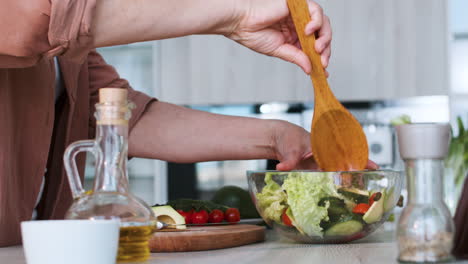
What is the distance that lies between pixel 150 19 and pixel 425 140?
423 millimetres

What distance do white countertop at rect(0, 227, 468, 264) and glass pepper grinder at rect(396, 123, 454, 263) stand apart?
0.24 ft

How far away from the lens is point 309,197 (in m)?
0.91

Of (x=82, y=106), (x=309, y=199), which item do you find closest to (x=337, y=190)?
(x=309, y=199)

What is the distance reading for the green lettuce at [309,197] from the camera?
0.91 m

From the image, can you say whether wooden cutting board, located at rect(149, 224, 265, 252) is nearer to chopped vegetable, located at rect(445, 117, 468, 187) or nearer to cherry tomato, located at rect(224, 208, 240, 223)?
cherry tomato, located at rect(224, 208, 240, 223)

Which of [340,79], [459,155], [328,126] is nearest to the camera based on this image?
[328,126]

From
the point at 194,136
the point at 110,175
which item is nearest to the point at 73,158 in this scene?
the point at 110,175

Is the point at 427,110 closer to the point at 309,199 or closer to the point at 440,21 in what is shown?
the point at 440,21

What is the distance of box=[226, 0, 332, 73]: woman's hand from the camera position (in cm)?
101

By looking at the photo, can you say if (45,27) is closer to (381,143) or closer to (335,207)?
(335,207)

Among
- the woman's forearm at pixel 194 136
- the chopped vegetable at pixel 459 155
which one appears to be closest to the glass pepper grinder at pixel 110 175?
the woman's forearm at pixel 194 136

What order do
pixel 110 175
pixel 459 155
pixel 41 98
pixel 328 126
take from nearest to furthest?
pixel 110 175 → pixel 328 126 → pixel 41 98 → pixel 459 155

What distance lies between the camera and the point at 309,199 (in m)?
0.91

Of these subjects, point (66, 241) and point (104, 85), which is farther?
point (104, 85)
